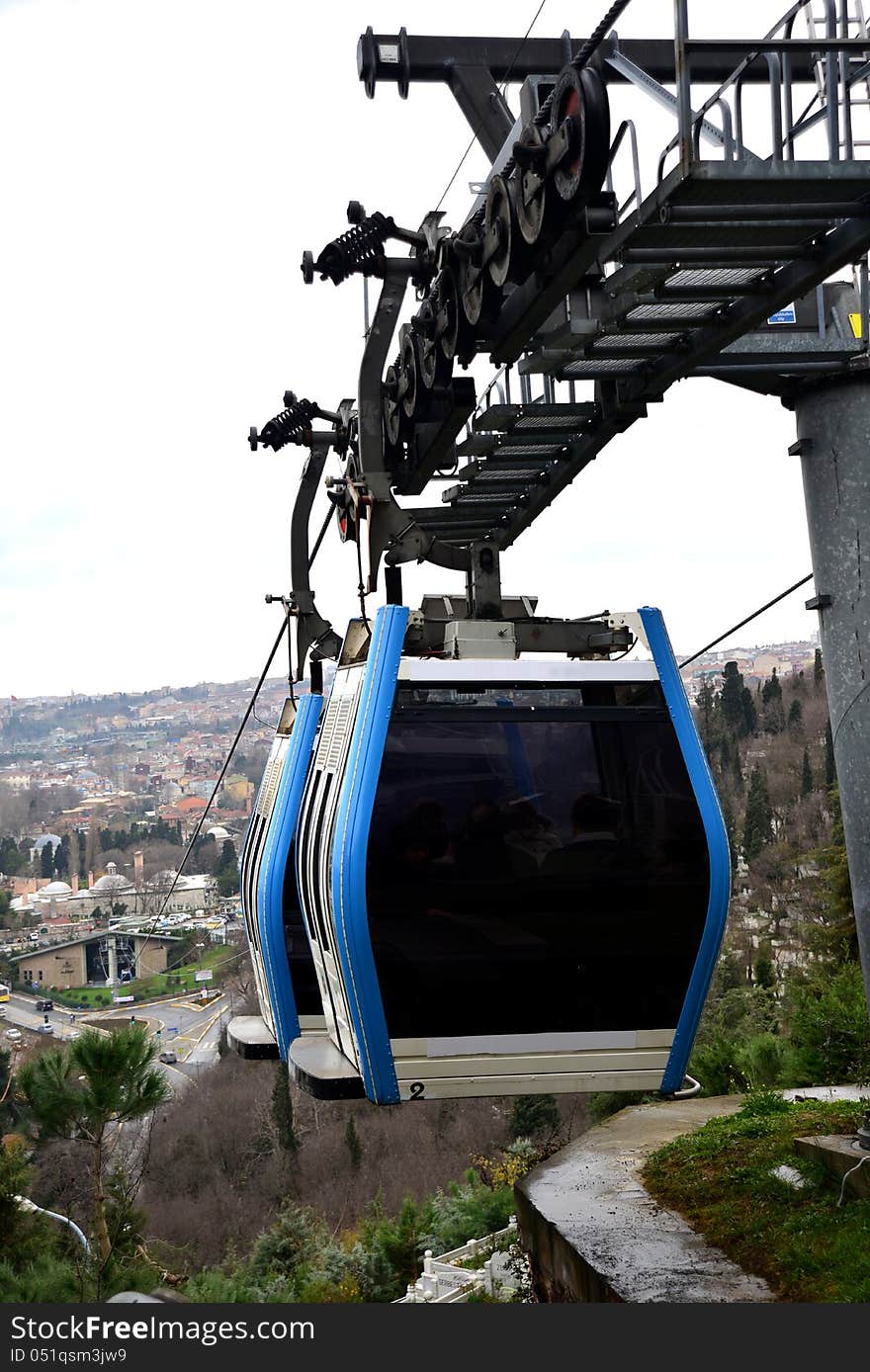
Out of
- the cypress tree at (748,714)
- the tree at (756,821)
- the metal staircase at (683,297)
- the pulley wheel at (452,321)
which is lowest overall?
the tree at (756,821)

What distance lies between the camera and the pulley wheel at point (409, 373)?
19.2 feet

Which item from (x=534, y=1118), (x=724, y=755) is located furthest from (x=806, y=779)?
(x=534, y=1118)

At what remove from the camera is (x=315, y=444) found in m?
8.52

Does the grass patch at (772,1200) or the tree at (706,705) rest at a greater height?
the tree at (706,705)

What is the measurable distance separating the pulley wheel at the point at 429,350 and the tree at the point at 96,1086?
7.31 metres

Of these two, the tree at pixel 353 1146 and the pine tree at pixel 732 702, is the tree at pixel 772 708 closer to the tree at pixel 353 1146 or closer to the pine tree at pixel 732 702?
the pine tree at pixel 732 702

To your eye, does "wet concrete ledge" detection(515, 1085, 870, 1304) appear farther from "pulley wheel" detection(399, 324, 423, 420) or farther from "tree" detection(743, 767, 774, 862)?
"tree" detection(743, 767, 774, 862)

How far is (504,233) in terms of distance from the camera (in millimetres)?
4109

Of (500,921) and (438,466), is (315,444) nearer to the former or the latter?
(438,466)

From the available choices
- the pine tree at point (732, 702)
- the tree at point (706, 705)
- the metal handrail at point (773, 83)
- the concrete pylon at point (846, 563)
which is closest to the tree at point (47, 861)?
the tree at point (706, 705)

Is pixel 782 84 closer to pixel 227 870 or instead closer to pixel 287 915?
pixel 287 915

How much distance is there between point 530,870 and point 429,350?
230cm

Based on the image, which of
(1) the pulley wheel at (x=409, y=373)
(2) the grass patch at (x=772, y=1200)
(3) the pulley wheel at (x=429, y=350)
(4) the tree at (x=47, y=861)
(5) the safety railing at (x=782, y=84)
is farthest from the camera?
(4) the tree at (x=47, y=861)

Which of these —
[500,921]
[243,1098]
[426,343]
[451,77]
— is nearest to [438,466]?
[426,343]
